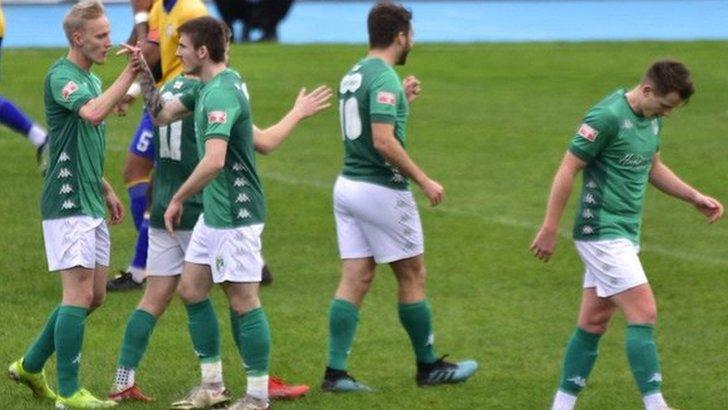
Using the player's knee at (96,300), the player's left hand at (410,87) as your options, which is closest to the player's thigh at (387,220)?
the player's left hand at (410,87)

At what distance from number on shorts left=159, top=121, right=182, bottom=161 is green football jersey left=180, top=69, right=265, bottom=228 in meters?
0.41

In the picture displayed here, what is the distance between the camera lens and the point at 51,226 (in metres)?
8.83

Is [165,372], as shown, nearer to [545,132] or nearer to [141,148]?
[141,148]

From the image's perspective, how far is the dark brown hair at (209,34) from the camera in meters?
8.52

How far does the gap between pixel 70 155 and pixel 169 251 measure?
78cm

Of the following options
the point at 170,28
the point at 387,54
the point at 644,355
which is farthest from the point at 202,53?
the point at 170,28

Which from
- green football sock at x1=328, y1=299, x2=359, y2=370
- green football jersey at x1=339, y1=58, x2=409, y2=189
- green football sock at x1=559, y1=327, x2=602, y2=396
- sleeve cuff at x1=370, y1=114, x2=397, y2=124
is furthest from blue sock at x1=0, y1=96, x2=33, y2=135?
green football sock at x1=559, y1=327, x2=602, y2=396

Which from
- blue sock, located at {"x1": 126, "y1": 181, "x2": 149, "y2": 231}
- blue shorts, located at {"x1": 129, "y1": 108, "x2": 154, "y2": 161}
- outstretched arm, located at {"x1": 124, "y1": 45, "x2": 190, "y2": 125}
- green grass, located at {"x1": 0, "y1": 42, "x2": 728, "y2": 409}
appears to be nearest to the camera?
outstretched arm, located at {"x1": 124, "y1": 45, "x2": 190, "y2": 125}

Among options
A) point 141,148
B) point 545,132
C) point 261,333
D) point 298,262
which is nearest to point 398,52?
point 261,333

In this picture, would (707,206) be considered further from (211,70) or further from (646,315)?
(211,70)

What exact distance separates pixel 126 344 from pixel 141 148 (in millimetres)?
2944

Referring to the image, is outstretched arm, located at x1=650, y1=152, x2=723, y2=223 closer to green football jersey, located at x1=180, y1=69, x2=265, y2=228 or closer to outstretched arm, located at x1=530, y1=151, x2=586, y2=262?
outstretched arm, located at x1=530, y1=151, x2=586, y2=262

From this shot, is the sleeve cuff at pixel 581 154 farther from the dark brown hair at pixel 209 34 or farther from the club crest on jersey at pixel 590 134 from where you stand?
the dark brown hair at pixel 209 34

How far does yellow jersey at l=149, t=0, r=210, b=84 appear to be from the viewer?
39.0 ft
